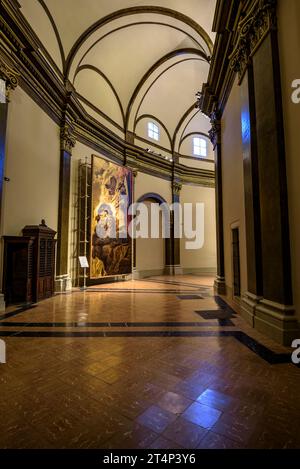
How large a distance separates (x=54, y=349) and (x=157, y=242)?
1161cm

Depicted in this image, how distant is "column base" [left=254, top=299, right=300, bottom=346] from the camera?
3496 mm

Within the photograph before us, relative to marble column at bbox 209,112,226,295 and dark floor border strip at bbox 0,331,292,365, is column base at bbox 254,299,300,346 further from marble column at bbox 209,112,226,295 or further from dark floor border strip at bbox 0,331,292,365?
marble column at bbox 209,112,226,295

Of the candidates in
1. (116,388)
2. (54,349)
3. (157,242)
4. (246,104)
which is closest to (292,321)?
(116,388)

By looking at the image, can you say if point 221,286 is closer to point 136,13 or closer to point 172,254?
point 172,254

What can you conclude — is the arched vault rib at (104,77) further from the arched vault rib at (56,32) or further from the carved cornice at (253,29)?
the carved cornice at (253,29)

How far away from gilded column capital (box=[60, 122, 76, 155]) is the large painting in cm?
110

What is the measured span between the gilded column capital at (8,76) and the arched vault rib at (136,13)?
10.7 ft

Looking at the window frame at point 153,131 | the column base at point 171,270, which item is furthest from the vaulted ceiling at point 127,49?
the column base at point 171,270

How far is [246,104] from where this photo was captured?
16.1ft

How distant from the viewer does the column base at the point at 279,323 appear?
11.5ft

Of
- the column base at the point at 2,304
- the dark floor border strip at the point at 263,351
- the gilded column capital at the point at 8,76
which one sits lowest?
the dark floor border strip at the point at 263,351

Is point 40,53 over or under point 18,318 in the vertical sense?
over

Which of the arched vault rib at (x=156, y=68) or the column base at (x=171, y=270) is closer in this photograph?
the arched vault rib at (x=156, y=68)

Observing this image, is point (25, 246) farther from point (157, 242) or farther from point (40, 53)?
point (157, 242)
